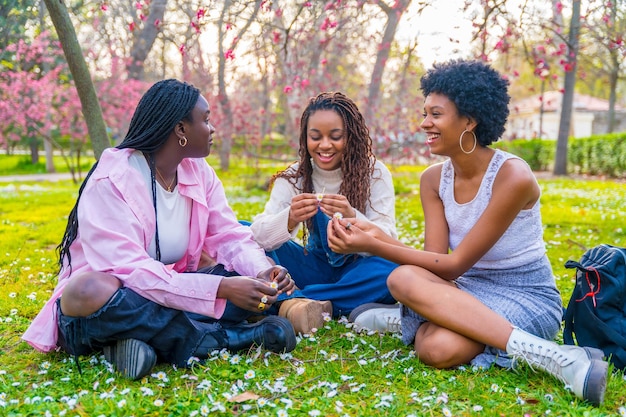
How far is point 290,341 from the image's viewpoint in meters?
2.83

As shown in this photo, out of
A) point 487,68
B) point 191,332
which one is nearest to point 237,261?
point 191,332

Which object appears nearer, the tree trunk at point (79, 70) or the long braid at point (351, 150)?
the long braid at point (351, 150)

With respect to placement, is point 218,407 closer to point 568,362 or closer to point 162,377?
point 162,377

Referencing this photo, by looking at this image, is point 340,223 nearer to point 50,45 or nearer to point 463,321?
point 463,321

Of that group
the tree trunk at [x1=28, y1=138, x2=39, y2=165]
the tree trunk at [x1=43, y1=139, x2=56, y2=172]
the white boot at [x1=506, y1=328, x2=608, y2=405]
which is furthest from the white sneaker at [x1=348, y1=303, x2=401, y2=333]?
the tree trunk at [x1=28, y1=138, x2=39, y2=165]

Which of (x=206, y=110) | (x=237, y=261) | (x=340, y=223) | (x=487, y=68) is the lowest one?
(x=237, y=261)

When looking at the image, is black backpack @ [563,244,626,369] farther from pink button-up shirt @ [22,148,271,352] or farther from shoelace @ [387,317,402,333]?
pink button-up shirt @ [22,148,271,352]

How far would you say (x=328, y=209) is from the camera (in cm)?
328

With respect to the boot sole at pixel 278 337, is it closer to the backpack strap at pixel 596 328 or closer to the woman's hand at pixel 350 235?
the woman's hand at pixel 350 235

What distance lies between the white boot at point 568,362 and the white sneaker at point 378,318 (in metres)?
0.77

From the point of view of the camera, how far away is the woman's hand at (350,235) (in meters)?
2.87

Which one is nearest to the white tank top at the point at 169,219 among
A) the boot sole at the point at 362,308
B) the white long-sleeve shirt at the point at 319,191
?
the white long-sleeve shirt at the point at 319,191

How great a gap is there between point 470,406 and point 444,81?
1.46 meters

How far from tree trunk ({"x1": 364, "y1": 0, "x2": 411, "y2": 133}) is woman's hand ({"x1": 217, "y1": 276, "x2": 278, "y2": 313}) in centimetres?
344
